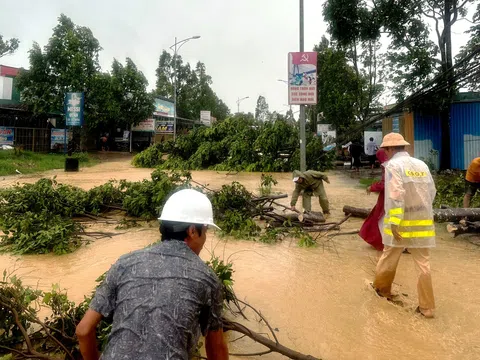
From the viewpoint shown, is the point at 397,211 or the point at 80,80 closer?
the point at 397,211

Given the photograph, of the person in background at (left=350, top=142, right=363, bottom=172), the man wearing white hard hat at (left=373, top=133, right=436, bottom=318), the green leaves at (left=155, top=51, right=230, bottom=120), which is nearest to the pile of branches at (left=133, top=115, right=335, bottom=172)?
the person in background at (left=350, top=142, right=363, bottom=172)

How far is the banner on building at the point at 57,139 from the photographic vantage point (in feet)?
88.8

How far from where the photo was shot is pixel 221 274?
3.48 m

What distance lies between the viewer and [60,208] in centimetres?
771

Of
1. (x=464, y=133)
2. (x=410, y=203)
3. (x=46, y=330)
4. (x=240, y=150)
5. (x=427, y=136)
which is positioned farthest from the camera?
(x=240, y=150)

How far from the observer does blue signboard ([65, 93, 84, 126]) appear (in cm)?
2219

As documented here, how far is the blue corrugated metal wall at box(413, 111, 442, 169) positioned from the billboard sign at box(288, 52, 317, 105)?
22.7ft

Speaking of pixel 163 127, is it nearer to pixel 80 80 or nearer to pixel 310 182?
pixel 80 80

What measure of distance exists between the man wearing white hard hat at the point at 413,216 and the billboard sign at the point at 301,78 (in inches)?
273

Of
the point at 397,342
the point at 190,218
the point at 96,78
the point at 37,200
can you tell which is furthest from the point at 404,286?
the point at 96,78

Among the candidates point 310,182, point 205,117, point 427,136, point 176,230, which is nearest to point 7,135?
point 205,117

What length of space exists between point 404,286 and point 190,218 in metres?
3.69

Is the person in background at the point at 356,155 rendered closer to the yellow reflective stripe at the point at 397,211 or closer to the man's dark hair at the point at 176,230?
the yellow reflective stripe at the point at 397,211

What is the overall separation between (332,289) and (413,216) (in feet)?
4.25
